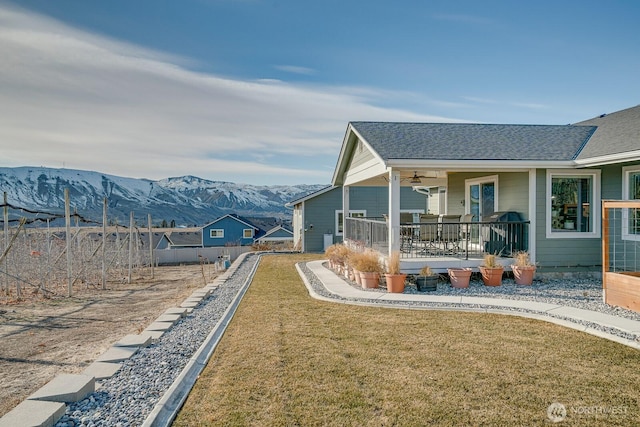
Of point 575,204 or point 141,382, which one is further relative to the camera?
point 575,204

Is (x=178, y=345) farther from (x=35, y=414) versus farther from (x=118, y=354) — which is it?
(x=35, y=414)

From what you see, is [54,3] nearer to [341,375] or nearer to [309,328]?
[309,328]

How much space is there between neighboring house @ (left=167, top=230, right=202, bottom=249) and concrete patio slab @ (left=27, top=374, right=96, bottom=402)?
36379mm

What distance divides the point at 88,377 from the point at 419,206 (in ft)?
73.5

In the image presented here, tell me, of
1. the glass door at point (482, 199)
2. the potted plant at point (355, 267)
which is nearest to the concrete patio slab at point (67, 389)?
the potted plant at point (355, 267)

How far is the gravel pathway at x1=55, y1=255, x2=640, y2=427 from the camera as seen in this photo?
3.30 metres

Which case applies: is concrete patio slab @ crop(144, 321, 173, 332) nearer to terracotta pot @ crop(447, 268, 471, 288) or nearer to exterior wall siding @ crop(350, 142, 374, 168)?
terracotta pot @ crop(447, 268, 471, 288)

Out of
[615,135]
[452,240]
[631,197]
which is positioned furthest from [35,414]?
[615,135]

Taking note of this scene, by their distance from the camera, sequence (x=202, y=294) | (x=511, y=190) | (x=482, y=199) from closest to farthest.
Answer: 1. (x=202, y=294)
2. (x=511, y=190)
3. (x=482, y=199)

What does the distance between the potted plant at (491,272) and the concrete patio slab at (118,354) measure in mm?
7298

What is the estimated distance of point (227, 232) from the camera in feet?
128

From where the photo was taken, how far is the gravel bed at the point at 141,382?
3209mm

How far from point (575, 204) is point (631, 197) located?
1.11 meters

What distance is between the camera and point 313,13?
11.2m
